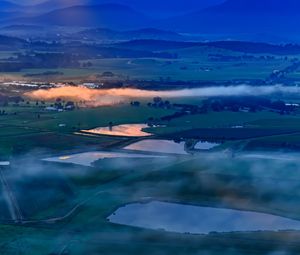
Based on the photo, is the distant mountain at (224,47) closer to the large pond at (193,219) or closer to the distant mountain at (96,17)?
the distant mountain at (96,17)

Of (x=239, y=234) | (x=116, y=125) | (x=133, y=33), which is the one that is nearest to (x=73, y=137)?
(x=116, y=125)

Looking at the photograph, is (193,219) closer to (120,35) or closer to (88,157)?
(88,157)

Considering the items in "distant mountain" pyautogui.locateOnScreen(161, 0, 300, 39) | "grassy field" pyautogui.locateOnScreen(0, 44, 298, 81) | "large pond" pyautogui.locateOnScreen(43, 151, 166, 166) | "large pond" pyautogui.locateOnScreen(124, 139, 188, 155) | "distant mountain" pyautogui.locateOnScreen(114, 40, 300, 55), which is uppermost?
"distant mountain" pyautogui.locateOnScreen(161, 0, 300, 39)

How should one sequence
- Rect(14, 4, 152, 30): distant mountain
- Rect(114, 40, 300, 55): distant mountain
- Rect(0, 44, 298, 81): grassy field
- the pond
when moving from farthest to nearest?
Rect(14, 4, 152, 30): distant mountain → Rect(114, 40, 300, 55): distant mountain → Rect(0, 44, 298, 81): grassy field → the pond

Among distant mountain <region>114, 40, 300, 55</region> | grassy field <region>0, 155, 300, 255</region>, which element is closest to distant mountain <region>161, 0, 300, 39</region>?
distant mountain <region>114, 40, 300, 55</region>

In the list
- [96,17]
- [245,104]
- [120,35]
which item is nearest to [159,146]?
[245,104]

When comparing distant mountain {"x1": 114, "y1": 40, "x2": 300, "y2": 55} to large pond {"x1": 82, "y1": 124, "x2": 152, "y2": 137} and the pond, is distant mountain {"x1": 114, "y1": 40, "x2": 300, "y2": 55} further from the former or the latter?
the pond

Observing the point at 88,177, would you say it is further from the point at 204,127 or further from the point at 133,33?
the point at 133,33

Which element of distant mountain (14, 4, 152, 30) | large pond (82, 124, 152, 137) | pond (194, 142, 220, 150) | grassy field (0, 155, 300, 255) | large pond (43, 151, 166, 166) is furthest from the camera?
distant mountain (14, 4, 152, 30)
